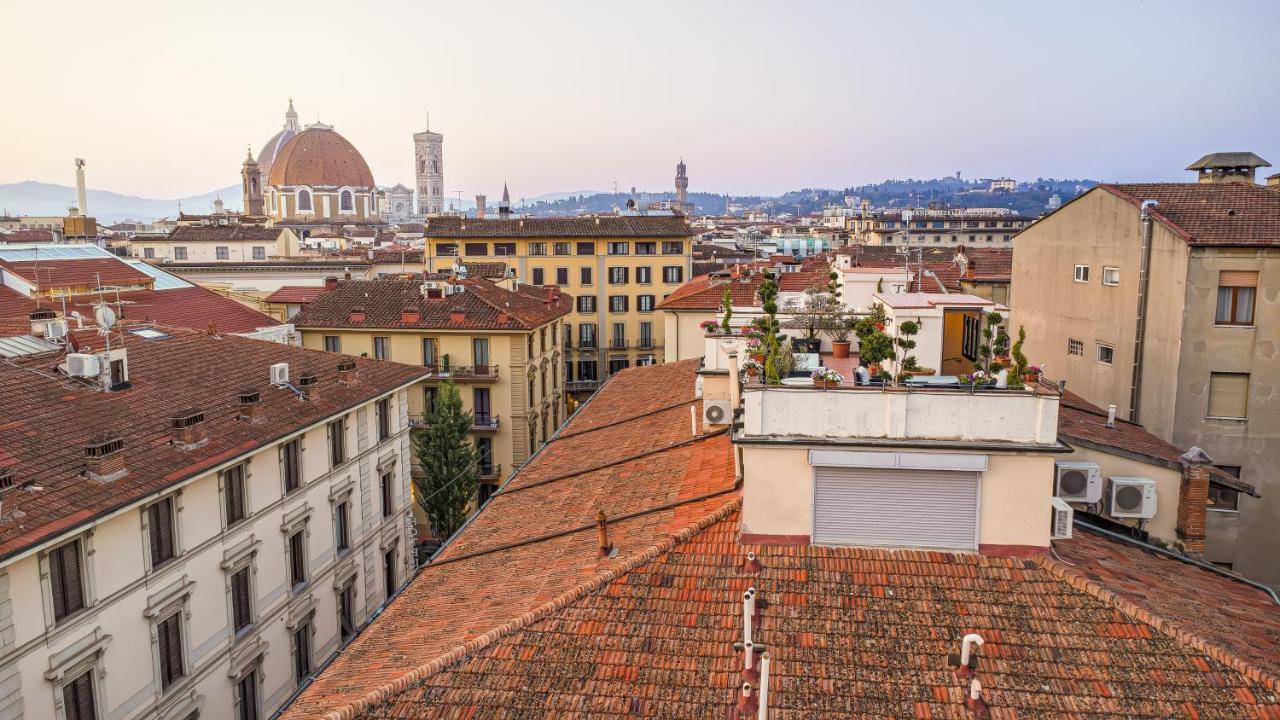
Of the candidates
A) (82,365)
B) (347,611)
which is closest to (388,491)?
(347,611)

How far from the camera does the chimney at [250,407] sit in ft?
62.8

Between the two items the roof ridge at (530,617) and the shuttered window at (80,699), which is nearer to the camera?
the roof ridge at (530,617)

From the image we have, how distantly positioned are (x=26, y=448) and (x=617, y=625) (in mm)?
11087

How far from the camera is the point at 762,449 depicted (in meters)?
11.0

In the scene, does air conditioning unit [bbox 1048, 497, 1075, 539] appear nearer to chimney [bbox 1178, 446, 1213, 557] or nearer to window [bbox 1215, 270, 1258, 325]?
chimney [bbox 1178, 446, 1213, 557]

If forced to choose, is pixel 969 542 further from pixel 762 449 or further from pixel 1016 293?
pixel 1016 293

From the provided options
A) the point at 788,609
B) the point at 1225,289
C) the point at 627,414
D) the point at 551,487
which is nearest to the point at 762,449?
the point at 788,609

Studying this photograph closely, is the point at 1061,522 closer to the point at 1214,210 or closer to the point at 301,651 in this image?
the point at 1214,210

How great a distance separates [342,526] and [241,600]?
15.7 feet

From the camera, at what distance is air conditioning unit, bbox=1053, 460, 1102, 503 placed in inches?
562

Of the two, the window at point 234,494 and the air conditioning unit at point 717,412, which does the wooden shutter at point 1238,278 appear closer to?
the air conditioning unit at point 717,412

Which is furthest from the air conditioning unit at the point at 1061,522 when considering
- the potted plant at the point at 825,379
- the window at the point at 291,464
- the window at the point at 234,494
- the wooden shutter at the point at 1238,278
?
the window at the point at 291,464

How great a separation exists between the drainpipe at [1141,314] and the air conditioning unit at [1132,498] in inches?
336

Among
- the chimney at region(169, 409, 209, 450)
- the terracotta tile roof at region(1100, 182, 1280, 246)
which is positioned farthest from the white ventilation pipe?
the terracotta tile roof at region(1100, 182, 1280, 246)
